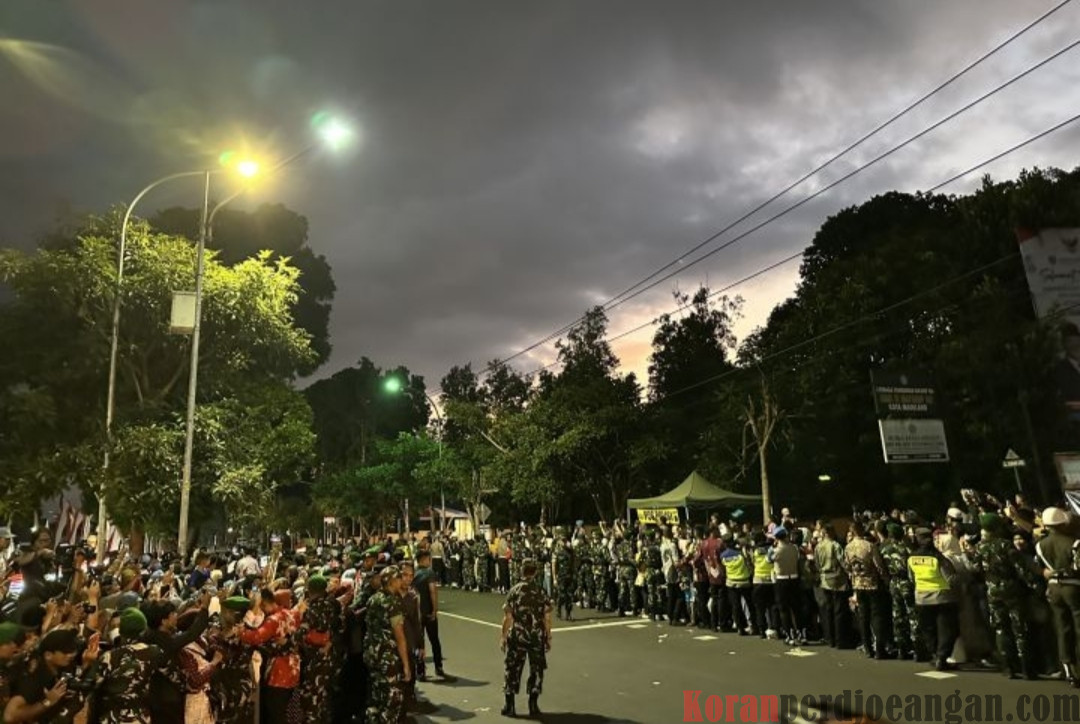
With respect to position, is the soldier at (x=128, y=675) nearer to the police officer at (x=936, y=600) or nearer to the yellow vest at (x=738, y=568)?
the police officer at (x=936, y=600)

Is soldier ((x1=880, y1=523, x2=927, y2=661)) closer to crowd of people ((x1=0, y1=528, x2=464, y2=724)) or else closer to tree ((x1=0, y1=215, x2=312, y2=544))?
crowd of people ((x1=0, y1=528, x2=464, y2=724))

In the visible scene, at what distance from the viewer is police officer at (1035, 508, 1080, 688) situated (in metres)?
8.27

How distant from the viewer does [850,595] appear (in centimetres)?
1152

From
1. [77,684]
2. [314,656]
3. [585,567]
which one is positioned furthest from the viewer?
[585,567]

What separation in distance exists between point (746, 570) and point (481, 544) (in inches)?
518

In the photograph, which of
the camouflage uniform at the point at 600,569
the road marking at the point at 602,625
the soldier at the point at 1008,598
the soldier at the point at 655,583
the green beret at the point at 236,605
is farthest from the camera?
the camouflage uniform at the point at 600,569

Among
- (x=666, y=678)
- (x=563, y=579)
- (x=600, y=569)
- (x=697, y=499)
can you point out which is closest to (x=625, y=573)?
(x=600, y=569)

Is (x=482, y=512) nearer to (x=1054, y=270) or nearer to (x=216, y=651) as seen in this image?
(x=1054, y=270)

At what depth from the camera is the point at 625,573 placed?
16.9 metres

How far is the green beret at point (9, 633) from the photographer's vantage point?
4505 mm

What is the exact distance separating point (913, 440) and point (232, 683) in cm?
2132

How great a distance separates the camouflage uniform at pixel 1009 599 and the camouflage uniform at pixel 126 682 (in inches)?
356

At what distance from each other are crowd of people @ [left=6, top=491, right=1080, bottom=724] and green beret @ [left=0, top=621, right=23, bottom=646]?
1 cm

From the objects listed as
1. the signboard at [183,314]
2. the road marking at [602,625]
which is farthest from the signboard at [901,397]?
the signboard at [183,314]
